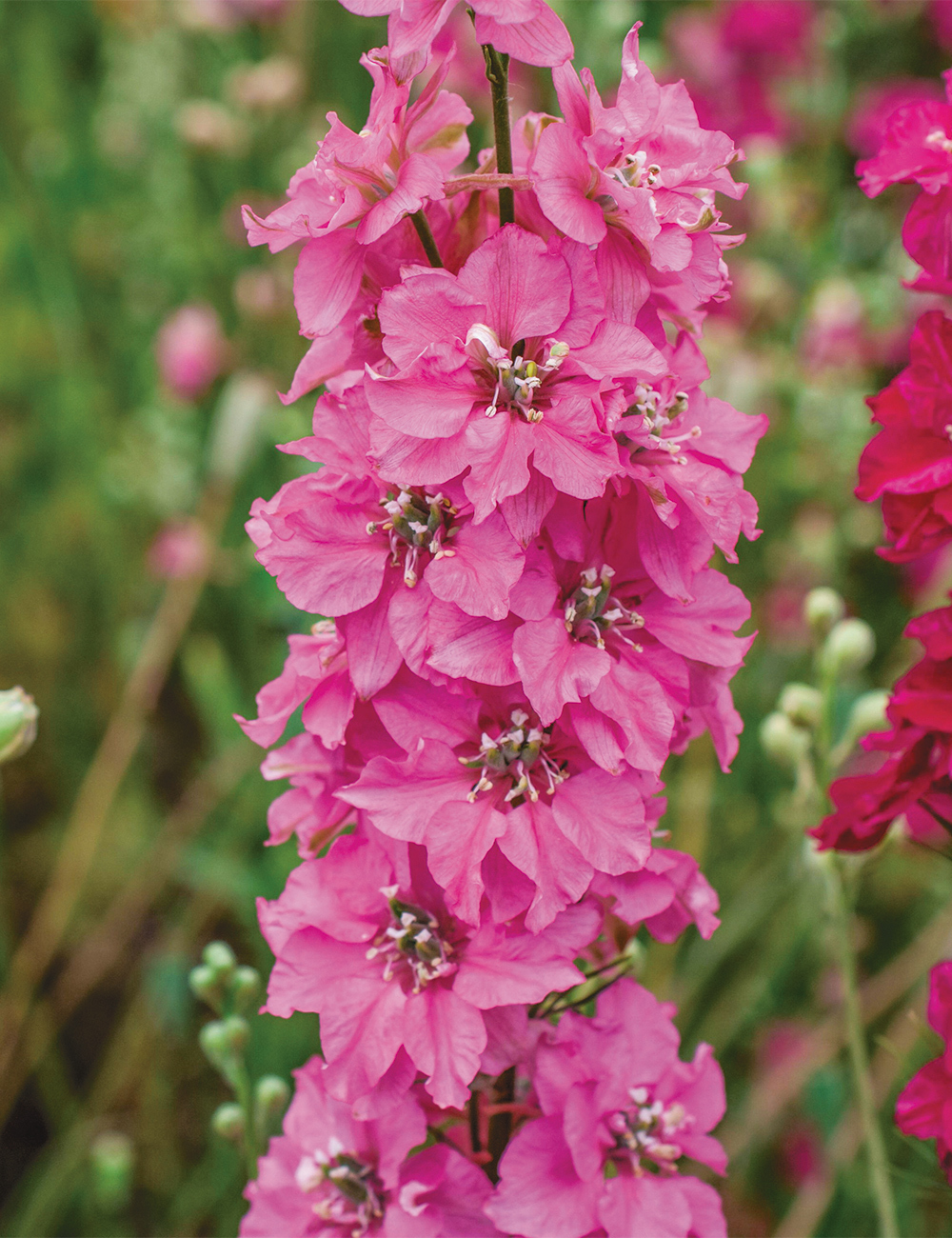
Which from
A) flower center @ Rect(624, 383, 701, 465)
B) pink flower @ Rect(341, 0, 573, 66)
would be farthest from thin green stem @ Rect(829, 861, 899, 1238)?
pink flower @ Rect(341, 0, 573, 66)

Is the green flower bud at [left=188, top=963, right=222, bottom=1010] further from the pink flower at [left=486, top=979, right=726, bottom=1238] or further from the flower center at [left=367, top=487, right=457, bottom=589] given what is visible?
the flower center at [left=367, top=487, right=457, bottom=589]

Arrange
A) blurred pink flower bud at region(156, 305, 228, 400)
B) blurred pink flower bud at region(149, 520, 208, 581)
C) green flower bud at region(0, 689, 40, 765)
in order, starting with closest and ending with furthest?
1. green flower bud at region(0, 689, 40, 765)
2. blurred pink flower bud at region(149, 520, 208, 581)
3. blurred pink flower bud at region(156, 305, 228, 400)

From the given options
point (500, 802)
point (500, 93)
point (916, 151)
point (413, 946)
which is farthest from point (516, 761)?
point (916, 151)

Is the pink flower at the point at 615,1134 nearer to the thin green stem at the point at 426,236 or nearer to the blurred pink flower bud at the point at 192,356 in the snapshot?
the thin green stem at the point at 426,236

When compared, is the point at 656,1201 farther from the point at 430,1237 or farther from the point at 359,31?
the point at 359,31

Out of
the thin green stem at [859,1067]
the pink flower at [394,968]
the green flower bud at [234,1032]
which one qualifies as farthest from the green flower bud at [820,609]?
the green flower bud at [234,1032]
